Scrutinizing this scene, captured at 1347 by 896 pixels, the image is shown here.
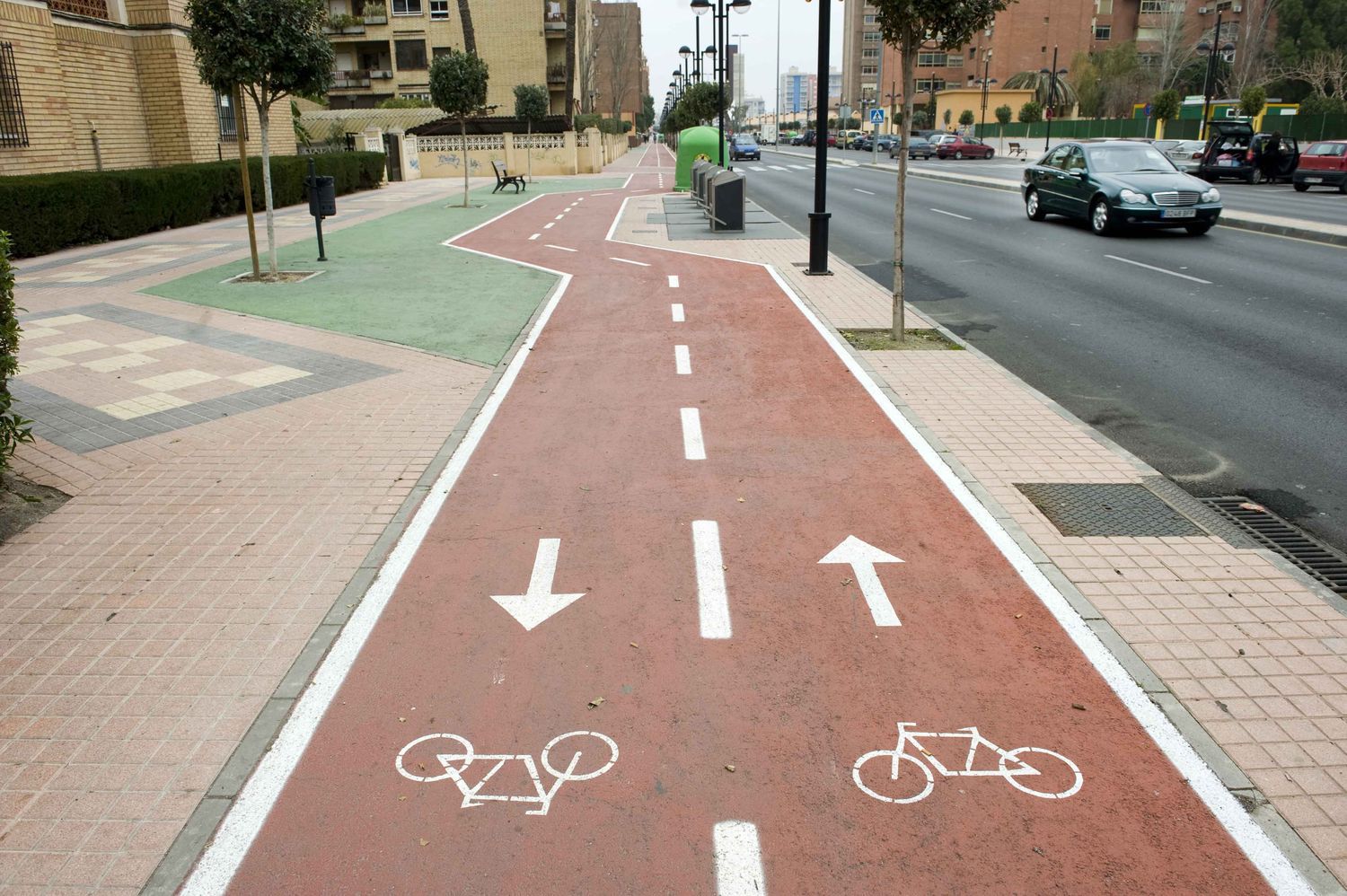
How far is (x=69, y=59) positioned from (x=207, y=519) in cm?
2384

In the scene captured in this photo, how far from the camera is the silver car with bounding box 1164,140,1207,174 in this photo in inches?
1587

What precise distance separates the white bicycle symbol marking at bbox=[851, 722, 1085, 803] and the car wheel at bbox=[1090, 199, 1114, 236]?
1794 cm

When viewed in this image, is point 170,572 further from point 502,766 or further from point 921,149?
point 921,149

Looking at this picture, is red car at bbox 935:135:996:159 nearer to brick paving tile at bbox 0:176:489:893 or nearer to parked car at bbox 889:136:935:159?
parked car at bbox 889:136:935:159

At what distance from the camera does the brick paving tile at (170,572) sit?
3.59 m

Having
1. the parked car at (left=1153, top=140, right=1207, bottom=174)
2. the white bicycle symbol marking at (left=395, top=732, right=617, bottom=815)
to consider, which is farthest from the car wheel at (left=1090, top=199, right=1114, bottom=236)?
the parked car at (left=1153, top=140, right=1207, bottom=174)

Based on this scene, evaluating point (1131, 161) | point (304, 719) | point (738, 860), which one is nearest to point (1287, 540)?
point (738, 860)

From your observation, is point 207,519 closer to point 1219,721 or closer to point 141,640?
point 141,640

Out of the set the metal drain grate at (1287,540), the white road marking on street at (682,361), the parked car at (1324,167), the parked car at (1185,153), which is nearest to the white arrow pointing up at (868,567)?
the metal drain grate at (1287,540)

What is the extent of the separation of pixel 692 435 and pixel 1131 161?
16629mm

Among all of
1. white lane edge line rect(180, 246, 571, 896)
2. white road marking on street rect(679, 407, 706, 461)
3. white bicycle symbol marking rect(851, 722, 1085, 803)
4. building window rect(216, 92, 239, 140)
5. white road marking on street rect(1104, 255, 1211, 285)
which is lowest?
white bicycle symbol marking rect(851, 722, 1085, 803)

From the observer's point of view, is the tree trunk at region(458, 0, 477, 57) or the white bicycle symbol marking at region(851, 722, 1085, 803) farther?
the tree trunk at region(458, 0, 477, 57)

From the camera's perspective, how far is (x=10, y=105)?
21234mm

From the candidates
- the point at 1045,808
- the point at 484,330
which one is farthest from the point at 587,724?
the point at 484,330
